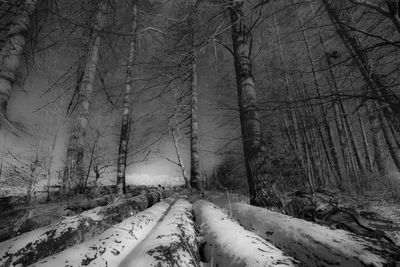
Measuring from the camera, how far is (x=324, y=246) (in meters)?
0.90

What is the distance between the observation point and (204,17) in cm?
365

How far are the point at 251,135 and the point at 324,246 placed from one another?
7.41ft

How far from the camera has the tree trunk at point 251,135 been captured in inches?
111

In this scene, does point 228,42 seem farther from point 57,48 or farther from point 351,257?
point 351,257

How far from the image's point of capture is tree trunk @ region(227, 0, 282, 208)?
111 inches

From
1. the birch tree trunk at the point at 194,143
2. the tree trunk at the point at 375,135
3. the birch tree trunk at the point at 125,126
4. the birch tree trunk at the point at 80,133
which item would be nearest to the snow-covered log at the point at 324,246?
the tree trunk at the point at 375,135

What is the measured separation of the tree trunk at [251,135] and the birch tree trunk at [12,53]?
3.58 m

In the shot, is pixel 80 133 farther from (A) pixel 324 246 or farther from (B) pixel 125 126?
(A) pixel 324 246

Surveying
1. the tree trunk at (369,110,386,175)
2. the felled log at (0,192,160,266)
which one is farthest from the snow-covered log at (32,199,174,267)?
the tree trunk at (369,110,386,175)

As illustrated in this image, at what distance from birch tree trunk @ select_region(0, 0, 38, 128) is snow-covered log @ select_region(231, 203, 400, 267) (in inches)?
169

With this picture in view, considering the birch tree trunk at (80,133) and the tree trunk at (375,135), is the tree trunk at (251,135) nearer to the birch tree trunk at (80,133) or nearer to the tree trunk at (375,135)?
the tree trunk at (375,135)

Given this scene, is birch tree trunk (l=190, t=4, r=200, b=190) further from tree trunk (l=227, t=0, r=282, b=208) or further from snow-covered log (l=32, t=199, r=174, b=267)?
snow-covered log (l=32, t=199, r=174, b=267)

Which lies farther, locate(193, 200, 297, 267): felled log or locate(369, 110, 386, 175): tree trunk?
locate(369, 110, 386, 175): tree trunk

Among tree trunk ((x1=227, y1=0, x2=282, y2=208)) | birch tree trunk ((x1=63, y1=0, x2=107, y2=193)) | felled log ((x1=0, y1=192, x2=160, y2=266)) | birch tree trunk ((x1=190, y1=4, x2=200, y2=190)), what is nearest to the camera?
felled log ((x1=0, y1=192, x2=160, y2=266))
